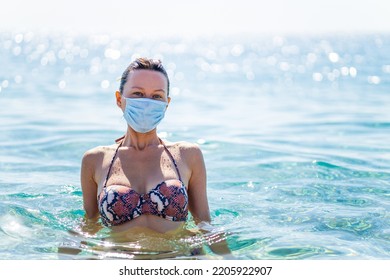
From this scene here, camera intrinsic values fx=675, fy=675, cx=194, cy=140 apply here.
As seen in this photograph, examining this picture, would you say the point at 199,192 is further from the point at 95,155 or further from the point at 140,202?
the point at 95,155

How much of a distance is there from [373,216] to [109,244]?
2.79 m

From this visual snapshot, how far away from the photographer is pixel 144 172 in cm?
542

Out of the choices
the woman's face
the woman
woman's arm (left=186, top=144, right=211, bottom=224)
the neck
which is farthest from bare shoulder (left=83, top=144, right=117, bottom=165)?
woman's arm (left=186, top=144, right=211, bottom=224)

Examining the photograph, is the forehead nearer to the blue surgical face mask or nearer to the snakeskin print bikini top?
the blue surgical face mask

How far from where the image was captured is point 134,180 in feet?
17.6

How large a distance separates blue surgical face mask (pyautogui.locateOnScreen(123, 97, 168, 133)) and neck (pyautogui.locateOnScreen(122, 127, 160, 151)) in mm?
167

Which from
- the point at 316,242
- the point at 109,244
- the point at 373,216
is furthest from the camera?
the point at 373,216

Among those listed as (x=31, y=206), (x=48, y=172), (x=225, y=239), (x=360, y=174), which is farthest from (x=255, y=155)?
(x=225, y=239)

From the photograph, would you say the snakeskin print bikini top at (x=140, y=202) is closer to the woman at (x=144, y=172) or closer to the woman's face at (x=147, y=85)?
the woman at (x=144, y=172)

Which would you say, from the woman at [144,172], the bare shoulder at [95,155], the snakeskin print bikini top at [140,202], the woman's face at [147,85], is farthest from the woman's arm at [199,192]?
the bare shoulder at [95,155]

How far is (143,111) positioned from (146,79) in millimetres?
265

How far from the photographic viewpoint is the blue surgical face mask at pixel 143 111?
5254 mm

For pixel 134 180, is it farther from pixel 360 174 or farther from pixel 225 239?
pixel 360 174

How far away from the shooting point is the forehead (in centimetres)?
530
